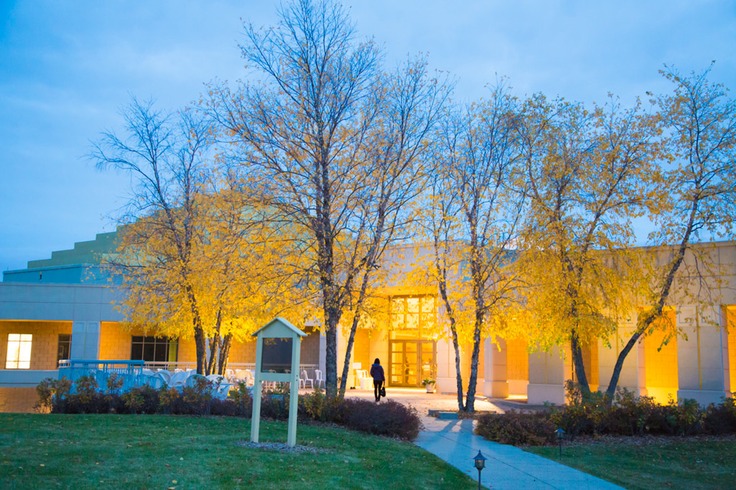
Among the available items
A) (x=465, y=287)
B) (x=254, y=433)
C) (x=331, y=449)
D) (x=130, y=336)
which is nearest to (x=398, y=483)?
(x=331, y=449)

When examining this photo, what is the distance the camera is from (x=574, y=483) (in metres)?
10.8

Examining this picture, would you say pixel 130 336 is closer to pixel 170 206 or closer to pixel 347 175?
pixel 170 206

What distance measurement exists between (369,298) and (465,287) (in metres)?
3.55

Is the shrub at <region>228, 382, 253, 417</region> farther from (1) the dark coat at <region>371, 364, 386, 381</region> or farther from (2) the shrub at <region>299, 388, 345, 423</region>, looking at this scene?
(1) the dark coat at <region>371, 364, 386, 381</region>

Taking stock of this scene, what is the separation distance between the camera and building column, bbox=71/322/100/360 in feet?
119

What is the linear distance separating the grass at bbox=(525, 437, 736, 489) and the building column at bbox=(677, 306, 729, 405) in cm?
733

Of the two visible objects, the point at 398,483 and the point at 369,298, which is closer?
the point at 398,483

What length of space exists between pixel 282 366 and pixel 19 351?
32.1 meters

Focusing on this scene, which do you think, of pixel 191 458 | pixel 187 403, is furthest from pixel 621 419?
pixel 191 458

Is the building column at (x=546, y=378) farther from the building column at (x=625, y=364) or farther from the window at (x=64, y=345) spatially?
the window at (x=64, y=345)

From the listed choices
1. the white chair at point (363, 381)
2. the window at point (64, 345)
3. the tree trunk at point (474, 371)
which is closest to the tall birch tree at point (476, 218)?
the tree trunk at point (474, 371)

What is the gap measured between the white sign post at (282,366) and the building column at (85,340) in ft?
89.4

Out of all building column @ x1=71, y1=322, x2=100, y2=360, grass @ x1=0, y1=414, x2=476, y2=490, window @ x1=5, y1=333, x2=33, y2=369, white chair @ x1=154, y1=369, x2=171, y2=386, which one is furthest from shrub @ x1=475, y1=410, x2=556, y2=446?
window @ x1=5, y1=333, x2=33, y2=369

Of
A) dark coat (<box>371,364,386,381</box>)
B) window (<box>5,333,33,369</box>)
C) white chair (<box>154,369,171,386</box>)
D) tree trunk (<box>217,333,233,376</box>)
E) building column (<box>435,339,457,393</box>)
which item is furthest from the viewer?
window (<box>5,333,33,369</box>)
